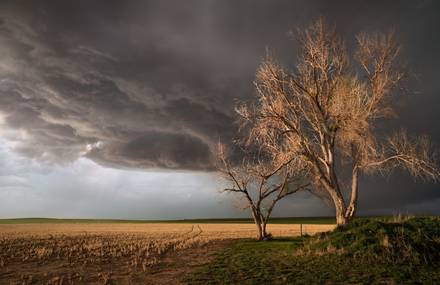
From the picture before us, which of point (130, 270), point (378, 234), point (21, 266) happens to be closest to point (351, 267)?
point (378, 234)

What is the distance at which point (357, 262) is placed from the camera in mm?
15469

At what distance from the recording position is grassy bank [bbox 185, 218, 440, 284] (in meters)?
12.6

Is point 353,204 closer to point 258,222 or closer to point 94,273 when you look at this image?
point 258,222

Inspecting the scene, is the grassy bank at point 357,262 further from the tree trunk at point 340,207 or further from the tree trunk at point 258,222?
the tree trunk at point 258,222

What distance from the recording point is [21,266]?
63.6 feet

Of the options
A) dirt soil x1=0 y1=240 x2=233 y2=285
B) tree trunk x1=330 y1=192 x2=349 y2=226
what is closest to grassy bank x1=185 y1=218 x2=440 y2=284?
dirt soil x1=0 y1=240 x2=233 y2=285

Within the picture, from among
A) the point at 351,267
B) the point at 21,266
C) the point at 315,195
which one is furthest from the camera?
the point at 315,195

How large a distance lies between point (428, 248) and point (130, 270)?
13.9 meters

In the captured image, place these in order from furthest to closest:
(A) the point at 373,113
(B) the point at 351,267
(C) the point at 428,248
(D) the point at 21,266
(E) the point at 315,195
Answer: (E) the point at 315,195
(A) the point at 373,113
(D) the point at 21,266
(C) the point at 428,248
(B) the point at 351,267

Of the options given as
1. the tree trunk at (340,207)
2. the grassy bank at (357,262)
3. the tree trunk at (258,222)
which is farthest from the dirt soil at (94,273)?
the tree trunk at (258,222)

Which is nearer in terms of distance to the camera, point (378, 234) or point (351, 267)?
point (351, 267)

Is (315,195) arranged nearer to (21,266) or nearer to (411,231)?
(411,231)

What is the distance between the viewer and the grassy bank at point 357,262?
12617 millimetres

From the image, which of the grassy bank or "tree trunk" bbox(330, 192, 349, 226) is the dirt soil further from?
"tree trunk" bbox(330, 192, 349, 226)
